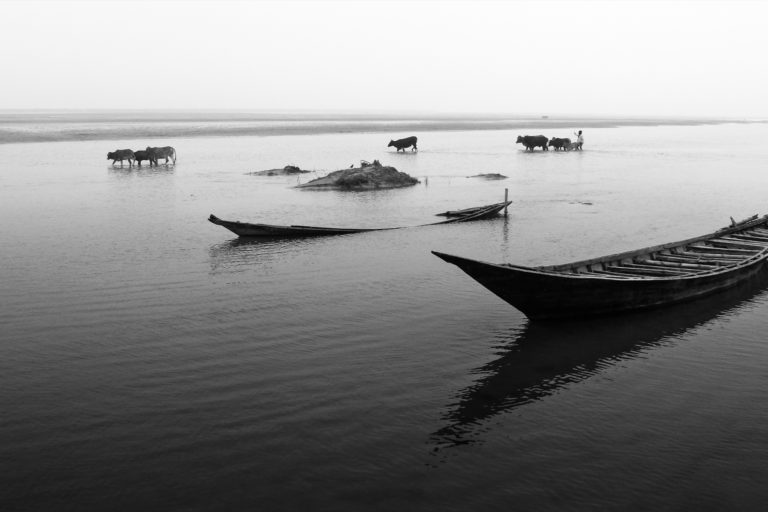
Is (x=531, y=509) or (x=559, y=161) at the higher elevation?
(x=559, y=161)

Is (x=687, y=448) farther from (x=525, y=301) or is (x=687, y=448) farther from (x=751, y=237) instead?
(x=751, y=237)

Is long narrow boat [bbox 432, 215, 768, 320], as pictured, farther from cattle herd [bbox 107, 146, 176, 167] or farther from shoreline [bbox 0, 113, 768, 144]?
shoreline [bbox 0, 113, 768, 144]

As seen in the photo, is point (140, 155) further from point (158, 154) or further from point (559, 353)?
point (559, 353)

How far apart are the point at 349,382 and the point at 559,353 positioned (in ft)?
11.8

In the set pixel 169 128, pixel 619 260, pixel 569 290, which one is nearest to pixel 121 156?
pixel 619 260

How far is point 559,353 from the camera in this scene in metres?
11.0

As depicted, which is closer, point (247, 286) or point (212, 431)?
point (212, 431)

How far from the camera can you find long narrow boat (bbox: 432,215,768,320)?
11.5 meters

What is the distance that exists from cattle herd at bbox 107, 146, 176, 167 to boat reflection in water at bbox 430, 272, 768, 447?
3545 centimetres

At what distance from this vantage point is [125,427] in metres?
8.21

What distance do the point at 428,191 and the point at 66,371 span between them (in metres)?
23.5

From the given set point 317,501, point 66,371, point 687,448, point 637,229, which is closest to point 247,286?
point 66,371

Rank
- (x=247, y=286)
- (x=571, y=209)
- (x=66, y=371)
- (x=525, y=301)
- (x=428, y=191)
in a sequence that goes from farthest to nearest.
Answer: (x=428, y=191) < (x=571, y=209) < (x=247, y=286) < (x=525, y=301) < (x=66, y=371)

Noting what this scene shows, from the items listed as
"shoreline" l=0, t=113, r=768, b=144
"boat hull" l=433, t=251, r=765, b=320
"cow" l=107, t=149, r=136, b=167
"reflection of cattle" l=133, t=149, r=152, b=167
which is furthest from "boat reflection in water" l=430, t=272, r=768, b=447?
"shoreline" l=0, t=113, r=768, b=144
